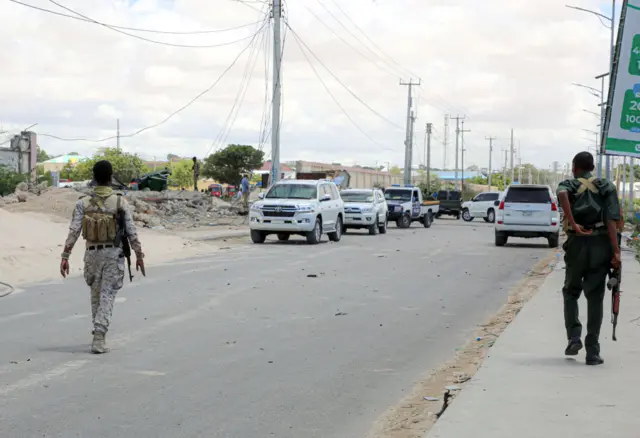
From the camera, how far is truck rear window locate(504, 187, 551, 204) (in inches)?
1155

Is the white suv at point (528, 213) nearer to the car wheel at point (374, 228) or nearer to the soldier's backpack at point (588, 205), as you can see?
the car wheel at point (374, 228)

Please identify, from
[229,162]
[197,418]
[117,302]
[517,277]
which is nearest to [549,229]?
[517,277]

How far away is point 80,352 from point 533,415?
4.72 metres

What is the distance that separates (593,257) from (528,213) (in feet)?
68.4

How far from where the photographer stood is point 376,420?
7078 millimetres

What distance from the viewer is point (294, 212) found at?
1109 inches

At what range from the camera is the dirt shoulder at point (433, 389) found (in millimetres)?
6816

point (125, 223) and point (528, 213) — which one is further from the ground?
point (125, 223)

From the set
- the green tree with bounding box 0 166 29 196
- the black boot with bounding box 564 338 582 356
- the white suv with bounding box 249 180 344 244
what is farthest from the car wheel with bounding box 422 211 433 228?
the black boot with bounding box 564 338 582 356

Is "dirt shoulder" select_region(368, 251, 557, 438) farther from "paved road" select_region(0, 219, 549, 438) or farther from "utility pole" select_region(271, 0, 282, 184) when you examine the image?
"utility pole" select_region(271, 0, 282, 184)

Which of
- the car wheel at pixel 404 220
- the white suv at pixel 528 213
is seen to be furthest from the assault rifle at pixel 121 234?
the car wheel at pixel 404 220

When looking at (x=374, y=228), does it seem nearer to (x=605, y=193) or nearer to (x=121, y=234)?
(x=121, y=234)

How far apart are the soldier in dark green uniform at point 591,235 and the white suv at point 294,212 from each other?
19508 millimetres

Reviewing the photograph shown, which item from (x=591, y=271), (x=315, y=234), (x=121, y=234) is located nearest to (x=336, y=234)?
(x=315, y=234)
